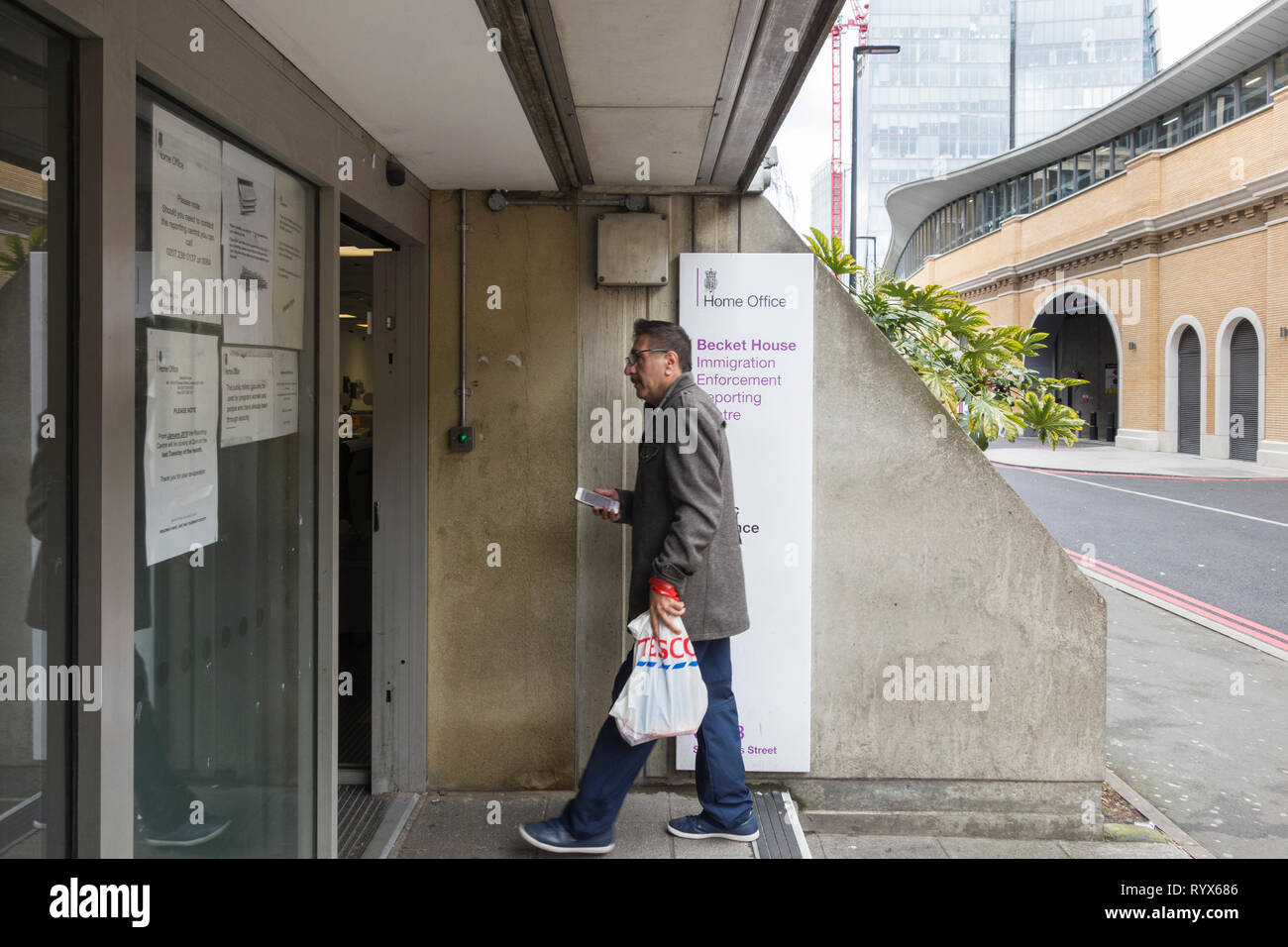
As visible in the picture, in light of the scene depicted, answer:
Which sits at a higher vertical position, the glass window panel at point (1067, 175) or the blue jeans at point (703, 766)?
the glass window panel at point (1067, 175)

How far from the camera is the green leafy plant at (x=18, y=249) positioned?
1614mm

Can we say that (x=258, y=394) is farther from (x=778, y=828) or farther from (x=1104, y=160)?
(x=1104, y=160)

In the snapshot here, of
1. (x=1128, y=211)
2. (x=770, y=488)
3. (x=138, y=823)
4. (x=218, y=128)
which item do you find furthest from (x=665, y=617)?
(x=1128, y=211)

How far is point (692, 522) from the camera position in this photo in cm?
340

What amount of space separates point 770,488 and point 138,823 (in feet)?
9.30

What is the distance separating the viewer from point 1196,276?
25.7 metres

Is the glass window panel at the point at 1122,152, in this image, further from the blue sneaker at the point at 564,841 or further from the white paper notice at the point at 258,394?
the white paper notice at the point at 258,394

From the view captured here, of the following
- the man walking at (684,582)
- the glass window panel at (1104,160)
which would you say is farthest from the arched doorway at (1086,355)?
the man walking at (684,582)

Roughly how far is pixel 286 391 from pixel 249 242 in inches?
19.1

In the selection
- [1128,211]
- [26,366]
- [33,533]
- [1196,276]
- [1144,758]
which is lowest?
[1144,758]

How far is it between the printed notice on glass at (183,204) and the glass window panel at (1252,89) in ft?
100

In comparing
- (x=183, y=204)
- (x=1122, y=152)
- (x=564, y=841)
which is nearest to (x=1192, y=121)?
(x=1122, y=152)
